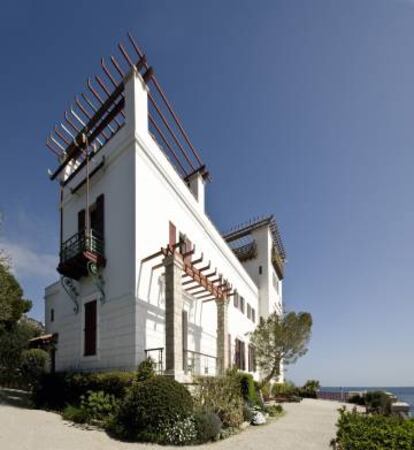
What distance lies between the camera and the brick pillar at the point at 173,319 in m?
13.4

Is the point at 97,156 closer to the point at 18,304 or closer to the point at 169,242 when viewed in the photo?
the point at 169,242

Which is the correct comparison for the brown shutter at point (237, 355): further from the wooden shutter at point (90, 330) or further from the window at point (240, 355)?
the wooden shutter at point (90, 330)

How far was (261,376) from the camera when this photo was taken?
30.6 m

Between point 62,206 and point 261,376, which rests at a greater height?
point 62,206

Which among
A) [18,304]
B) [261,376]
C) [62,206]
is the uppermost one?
[62,206]

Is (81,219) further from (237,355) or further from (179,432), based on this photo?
(237,355)

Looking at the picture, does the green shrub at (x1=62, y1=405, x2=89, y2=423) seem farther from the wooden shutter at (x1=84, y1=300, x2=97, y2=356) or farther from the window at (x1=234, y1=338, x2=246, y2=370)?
the window at (x1=234, y1=338, x2=246, y2=370)

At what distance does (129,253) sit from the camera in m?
14.7

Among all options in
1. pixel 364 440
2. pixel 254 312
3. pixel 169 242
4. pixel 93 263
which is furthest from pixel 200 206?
pixel 364 440

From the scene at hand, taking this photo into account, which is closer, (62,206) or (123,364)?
(123,364)

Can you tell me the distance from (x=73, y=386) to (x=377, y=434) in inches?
412

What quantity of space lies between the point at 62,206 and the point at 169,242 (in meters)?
6.09

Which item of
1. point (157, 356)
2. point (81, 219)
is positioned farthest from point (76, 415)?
point (81, 219)

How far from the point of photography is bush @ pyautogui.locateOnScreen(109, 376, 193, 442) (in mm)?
10289
